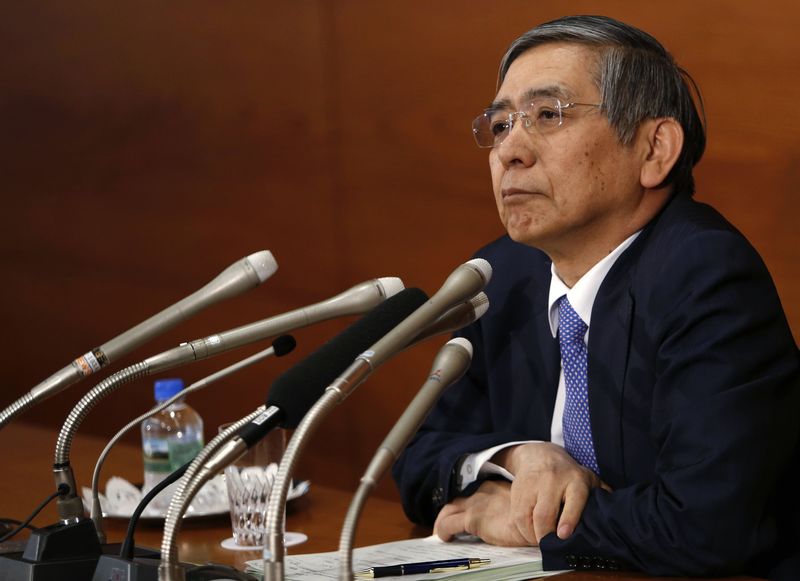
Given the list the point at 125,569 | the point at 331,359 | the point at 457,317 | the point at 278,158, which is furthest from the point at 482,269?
the point at 278,158

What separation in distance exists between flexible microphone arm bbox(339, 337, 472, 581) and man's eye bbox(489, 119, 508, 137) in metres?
0.72

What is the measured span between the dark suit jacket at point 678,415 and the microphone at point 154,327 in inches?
20.4

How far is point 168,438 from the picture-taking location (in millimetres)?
2268

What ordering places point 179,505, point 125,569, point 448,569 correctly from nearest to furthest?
1. point 179,505
2. point 125,569
3. point 448,569

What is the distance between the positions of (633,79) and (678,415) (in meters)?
0.57

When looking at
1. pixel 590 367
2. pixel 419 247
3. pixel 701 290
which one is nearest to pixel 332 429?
pixel 419 247

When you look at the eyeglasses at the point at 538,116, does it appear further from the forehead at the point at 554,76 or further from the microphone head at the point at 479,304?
the microphone head at the point at 479,304

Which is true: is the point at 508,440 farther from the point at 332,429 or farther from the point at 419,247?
the point at 332,429

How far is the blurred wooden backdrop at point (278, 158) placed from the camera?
2.36 m

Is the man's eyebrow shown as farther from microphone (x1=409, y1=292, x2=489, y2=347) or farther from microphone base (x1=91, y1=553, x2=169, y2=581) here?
microphone base (x1=91, y1=553, x2=169, y2=581)

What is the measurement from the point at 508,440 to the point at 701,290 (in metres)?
0.41

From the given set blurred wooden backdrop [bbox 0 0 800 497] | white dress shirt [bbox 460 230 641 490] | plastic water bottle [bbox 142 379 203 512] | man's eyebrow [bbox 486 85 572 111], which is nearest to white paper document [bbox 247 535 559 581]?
white dress shirt [bbox 460 230 641 490]

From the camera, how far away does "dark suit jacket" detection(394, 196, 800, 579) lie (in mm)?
1503

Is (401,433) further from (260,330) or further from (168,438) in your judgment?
(168,438)
